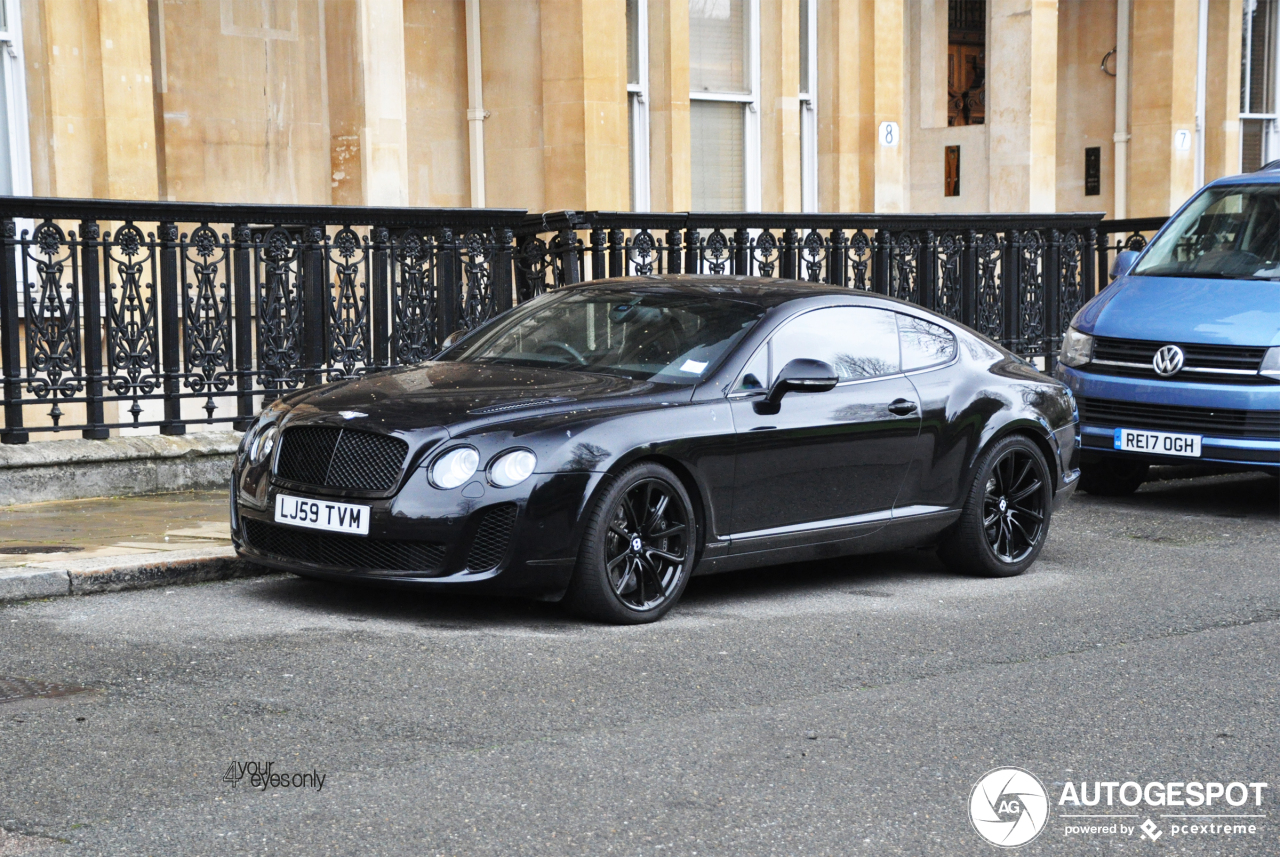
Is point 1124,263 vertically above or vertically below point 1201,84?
below

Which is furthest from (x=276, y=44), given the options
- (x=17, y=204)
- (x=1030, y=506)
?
(x=1030, y=506)

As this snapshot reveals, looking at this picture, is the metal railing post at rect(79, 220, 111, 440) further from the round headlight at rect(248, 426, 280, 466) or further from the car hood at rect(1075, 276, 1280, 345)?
the car hood at rect(1075, 276, 1280, 345)

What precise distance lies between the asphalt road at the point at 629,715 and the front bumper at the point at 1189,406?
2.30 m

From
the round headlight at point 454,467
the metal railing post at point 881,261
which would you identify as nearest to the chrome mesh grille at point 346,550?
the round headlight at point 454,467

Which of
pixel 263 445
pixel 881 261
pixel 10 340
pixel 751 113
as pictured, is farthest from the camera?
pixel 751 113

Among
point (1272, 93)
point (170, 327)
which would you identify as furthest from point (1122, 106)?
point (170, 327)

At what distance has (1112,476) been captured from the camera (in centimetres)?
1212

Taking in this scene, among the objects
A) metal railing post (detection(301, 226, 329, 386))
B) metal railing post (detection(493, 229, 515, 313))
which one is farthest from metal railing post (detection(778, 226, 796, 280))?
metal railing post (detection(301, 226, 329, 386))

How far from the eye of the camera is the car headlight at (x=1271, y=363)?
1062cm

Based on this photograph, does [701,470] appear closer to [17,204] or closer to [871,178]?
[17,204]

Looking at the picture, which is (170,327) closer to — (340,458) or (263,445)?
(263,445)

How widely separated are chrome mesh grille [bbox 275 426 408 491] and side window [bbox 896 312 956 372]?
281 centimetres

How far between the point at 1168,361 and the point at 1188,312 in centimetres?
43

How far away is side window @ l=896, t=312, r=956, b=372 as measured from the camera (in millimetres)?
8602
